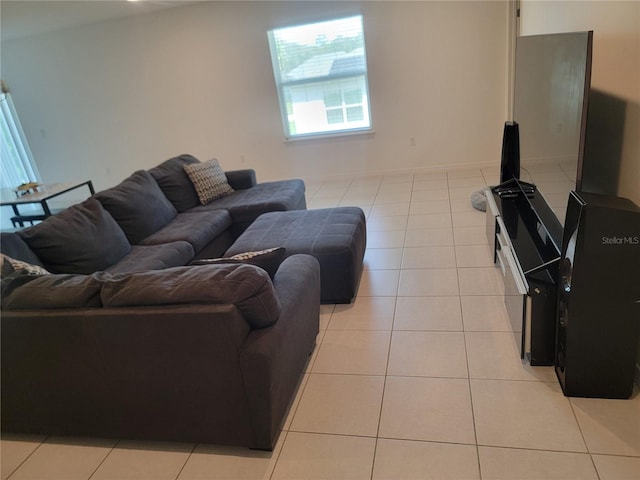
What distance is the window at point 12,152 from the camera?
6711 mm

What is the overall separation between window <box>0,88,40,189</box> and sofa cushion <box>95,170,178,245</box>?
4723 millimetres

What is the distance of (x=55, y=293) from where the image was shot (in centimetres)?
168

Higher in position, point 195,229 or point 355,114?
point 355,114

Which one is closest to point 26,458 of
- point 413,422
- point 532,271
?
point 413,422

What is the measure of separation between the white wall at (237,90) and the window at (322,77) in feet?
0.43

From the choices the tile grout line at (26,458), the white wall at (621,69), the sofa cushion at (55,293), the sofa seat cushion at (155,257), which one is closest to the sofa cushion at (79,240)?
the sofa seat cushion at (155,257)

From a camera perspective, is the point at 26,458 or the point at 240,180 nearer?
the point at 26,458

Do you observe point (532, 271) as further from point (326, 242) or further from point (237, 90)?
point (237, 90)

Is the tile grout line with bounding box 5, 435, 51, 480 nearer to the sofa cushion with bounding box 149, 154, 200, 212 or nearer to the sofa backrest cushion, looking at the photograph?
the sofa backrest cushion

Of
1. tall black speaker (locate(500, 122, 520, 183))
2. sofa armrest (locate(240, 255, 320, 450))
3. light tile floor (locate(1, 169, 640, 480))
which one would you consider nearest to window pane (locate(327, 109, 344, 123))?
tall black speaker (locate(500, 122, 520, 183))

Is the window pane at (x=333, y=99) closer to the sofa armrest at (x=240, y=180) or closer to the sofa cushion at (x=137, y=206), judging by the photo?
the sofa armrest at (x=240, y=180)

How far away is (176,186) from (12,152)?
4.79 meters

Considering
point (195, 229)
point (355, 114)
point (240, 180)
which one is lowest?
point (195, 229)
